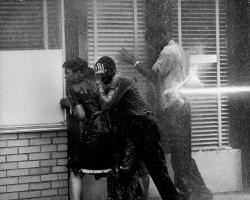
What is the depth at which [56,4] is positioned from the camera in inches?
276

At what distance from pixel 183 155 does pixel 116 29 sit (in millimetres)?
2079

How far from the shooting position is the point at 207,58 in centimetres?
797

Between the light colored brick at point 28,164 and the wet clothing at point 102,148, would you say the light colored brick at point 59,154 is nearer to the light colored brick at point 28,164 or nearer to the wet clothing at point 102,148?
the light colored brick at point 28,164

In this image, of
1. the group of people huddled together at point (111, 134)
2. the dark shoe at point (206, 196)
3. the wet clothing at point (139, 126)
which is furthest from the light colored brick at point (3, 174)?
the dark shoe at point (206, 196)

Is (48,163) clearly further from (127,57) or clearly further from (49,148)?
(127,57)

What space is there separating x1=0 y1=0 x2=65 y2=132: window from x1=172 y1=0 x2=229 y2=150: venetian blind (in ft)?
6.56

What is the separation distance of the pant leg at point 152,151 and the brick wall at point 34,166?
1078 millimetres

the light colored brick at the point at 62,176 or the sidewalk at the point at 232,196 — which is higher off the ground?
the light colored brick at the point at 62,176

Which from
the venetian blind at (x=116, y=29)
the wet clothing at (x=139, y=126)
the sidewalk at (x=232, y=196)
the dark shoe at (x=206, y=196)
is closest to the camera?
the wet clothing at (x=139, y=126)

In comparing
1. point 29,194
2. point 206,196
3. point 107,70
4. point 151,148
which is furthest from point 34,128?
point 206,196

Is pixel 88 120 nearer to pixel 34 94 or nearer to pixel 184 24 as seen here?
pixel 34 94

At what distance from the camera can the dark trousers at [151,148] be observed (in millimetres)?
6246

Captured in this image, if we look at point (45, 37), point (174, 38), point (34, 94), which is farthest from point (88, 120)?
point (174, 38)

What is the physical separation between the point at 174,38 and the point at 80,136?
229 cm
